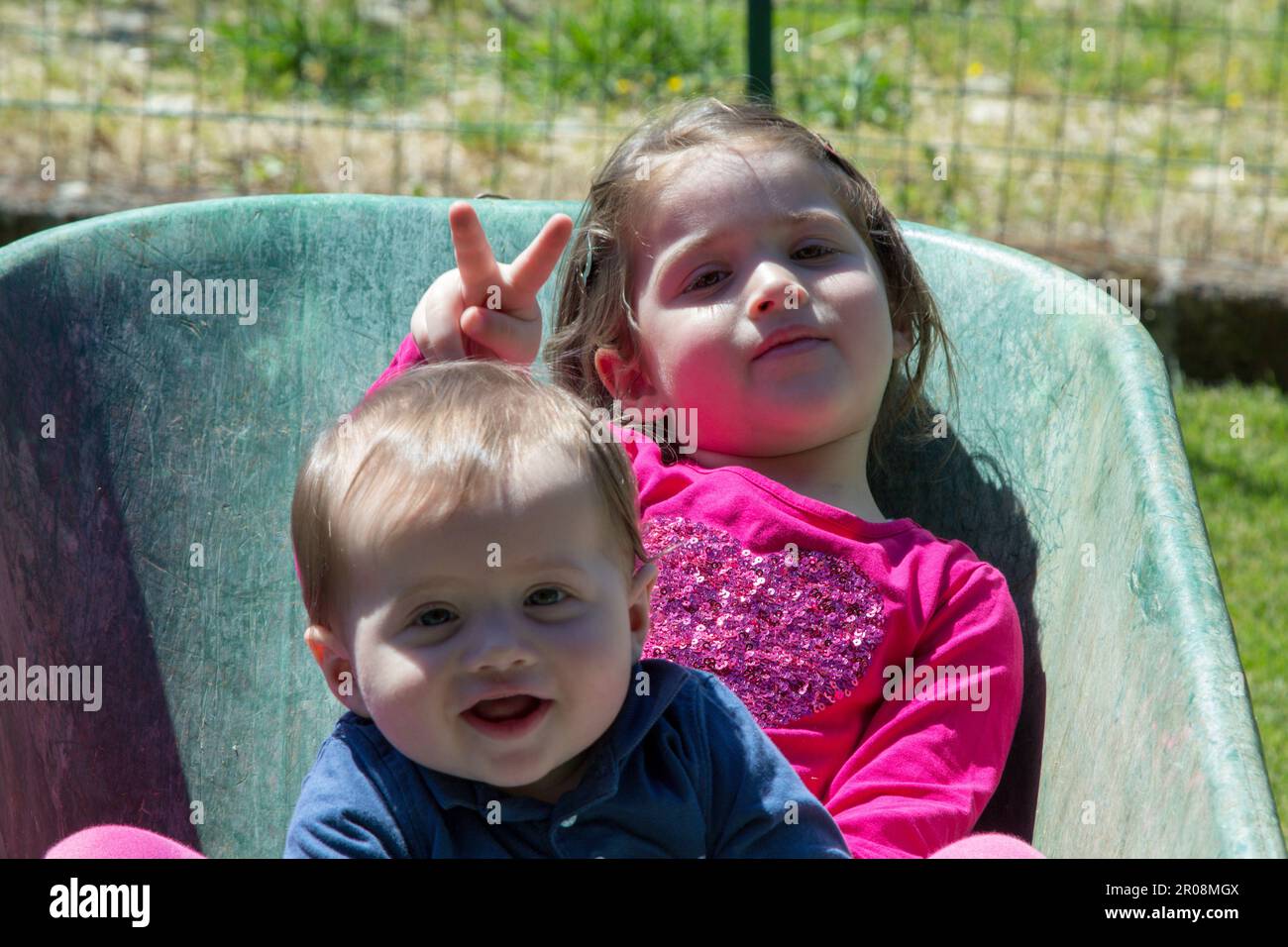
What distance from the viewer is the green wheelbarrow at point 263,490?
186 cm

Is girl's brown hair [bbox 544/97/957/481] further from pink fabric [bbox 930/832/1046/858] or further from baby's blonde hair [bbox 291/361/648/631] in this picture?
pink fabric [bbox 930/832/1046/858]

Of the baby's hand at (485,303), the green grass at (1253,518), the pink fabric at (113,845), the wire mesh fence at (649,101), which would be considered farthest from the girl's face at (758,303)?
the wire mesh fence at (649,101)

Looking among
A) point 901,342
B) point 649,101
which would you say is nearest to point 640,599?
point 901,342

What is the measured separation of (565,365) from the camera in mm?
2420

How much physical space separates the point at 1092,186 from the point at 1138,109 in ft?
2.10

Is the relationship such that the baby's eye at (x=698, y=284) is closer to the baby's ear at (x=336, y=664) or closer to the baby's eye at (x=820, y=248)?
the baby's eye at (x=820, y=248)

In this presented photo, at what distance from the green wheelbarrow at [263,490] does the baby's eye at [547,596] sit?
60cm

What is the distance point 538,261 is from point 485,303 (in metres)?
0.10

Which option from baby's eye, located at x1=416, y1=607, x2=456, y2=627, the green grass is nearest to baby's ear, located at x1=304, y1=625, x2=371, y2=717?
baby's eye, located at x1=416, y1=607, x2=456, y2=627

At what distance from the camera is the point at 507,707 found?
1.49 metres

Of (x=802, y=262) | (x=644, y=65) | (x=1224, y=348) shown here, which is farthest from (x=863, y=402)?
(x=644, y=65)

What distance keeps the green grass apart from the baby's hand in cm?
159
